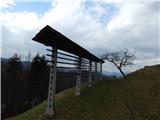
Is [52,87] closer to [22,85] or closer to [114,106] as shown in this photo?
[114,106]

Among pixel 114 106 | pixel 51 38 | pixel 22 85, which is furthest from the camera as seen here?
pixel 22 85

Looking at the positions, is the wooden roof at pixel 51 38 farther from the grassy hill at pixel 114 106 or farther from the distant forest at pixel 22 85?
the distant forest at pixel 22 85

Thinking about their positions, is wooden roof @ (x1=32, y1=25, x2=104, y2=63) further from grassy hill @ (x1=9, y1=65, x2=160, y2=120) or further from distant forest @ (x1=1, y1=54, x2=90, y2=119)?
distant forest @ (x1=1, y1=54, x2=90, y2=119)

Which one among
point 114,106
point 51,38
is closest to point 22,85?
point 114,106

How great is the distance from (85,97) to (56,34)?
20.4ft

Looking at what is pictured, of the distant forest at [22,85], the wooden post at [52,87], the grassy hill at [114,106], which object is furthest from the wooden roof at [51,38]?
the distant forest at [22,85]

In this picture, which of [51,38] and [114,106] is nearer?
[51,38]

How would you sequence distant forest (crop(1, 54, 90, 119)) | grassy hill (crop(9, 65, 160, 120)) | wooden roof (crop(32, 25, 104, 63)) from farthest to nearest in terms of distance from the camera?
1. distant forest (crop(1, 54, 90, 119))
2. grassy hill (crop(9, 65, 160, 120))
3. wooden roof (crop(32, 25, 104, 63))

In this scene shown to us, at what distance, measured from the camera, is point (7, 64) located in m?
56.1

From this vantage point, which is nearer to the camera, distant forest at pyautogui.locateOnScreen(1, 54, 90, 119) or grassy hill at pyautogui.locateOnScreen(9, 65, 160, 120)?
grassy hill at pyautogui.locateOnScreen(9, 65, 160, 120)

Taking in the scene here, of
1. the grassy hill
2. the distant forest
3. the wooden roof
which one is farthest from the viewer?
the distant forest

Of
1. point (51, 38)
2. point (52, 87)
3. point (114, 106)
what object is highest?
point (51, 38)

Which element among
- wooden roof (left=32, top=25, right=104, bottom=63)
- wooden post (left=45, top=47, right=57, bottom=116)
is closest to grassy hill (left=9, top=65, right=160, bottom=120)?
wooden post (left=45, top=47, right=57, bottom=116)

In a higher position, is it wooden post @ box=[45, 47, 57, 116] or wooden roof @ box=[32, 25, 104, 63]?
wooden roof @ box=[32, 25, 104, 63]
